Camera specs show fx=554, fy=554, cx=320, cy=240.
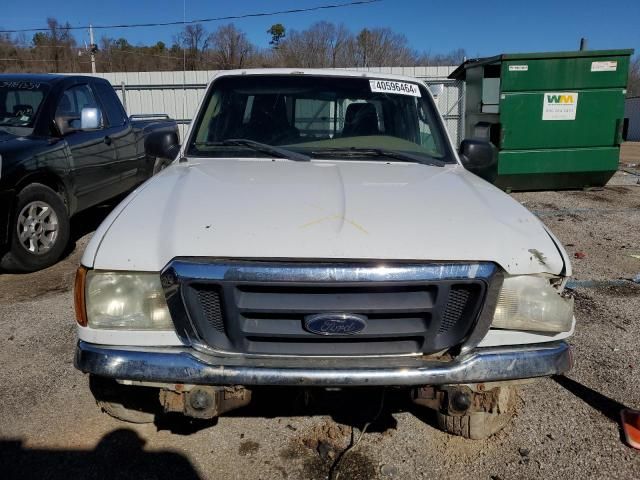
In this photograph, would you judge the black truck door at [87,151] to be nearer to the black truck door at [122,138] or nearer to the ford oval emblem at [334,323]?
the black truck door at [122,138]

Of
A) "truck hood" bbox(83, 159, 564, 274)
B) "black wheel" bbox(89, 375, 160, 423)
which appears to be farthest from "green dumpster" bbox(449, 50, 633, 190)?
"black wheel" bbox(89, 375, 160, 423)

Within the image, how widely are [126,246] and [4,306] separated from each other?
10.0ft

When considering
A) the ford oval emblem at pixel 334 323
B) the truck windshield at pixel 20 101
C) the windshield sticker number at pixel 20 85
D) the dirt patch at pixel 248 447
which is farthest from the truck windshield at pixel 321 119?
the windshield sticker number at pixel 20 85

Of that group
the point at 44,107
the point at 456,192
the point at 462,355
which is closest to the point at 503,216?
the point at 456,192

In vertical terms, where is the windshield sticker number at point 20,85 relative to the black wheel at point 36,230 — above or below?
above

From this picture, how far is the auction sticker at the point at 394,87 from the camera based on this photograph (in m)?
3.64

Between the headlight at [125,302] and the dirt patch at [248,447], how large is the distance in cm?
93

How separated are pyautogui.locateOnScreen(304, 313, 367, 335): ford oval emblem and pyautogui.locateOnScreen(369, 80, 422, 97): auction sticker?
2.07 meters

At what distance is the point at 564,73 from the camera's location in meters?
9.02

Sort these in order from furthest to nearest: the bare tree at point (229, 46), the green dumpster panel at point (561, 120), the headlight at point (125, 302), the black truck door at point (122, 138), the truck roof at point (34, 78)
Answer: the bare tree at point (229, 46) → the green dumpster panel at point (561, 120) → the black truck door at point (122, 138) → the truck roof at point (34, 78) → the headlight at point (125, 302)

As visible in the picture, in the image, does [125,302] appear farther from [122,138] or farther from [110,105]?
[110,105]

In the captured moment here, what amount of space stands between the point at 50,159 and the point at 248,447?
3817 mm

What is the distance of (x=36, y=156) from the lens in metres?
5.07

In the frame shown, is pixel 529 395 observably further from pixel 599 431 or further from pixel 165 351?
pixel 165 351
